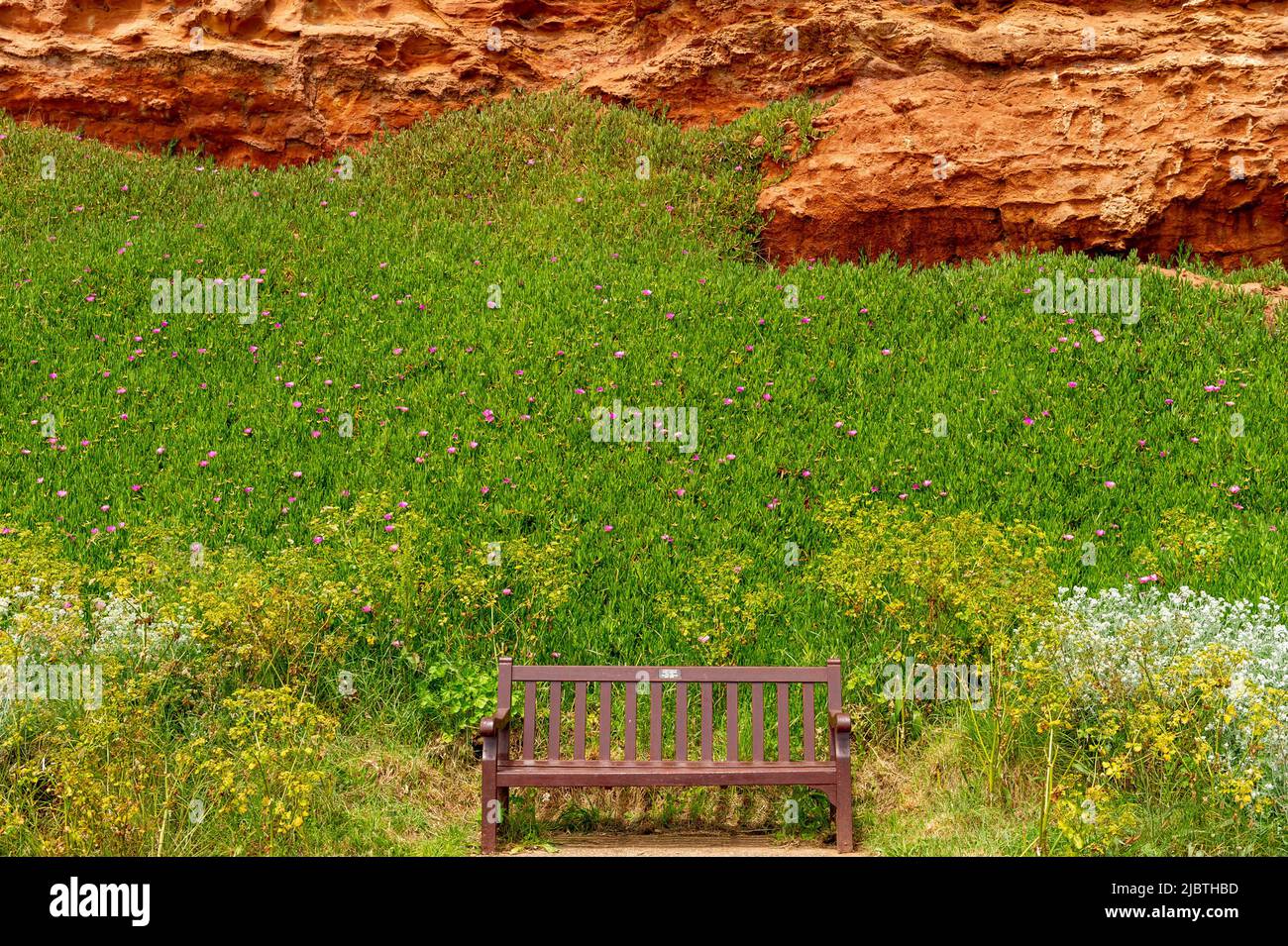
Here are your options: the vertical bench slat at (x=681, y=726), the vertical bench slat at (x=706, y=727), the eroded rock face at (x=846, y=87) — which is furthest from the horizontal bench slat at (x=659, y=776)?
the eroded rock face at (x=846, y=87)

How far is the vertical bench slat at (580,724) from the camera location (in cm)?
534

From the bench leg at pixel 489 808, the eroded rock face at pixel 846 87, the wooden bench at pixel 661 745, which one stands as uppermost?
the eroded rock face at pixel 846 87

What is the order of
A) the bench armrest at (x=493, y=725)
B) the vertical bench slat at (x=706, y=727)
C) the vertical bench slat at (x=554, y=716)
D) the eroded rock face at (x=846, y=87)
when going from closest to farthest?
the bench armrest at (x=493, y=725) → the vertical bench slat at (x=706, y=727) → the vertical bench slat at (x=554, y=716) → the eroded rock face at (x=846, y=87)

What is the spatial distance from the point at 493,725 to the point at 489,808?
408mm

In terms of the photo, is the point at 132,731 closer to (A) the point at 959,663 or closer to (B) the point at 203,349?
(A) the point at 959,663

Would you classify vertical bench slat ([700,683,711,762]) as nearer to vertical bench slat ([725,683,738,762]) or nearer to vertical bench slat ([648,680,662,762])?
vertical bench slat ([725,683,738,762])

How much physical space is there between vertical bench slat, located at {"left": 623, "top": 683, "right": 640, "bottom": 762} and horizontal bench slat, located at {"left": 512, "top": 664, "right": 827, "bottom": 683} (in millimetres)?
71

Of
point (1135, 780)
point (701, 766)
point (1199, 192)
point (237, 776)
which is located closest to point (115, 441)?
point (237, 776)

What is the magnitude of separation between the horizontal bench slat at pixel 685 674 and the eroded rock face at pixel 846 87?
351 inches

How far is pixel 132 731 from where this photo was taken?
16.9 ft

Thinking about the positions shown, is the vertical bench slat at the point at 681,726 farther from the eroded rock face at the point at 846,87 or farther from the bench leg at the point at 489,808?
the eroded rock face at the point at 846,87

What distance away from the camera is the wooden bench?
514 centimetres

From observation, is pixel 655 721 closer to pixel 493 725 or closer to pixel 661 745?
pixel 661 745

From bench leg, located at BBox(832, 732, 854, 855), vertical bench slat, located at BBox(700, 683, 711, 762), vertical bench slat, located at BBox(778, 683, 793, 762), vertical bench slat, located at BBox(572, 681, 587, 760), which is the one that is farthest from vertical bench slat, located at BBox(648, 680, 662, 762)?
bench leg, located at BBox(832, 732, 854, 855)
